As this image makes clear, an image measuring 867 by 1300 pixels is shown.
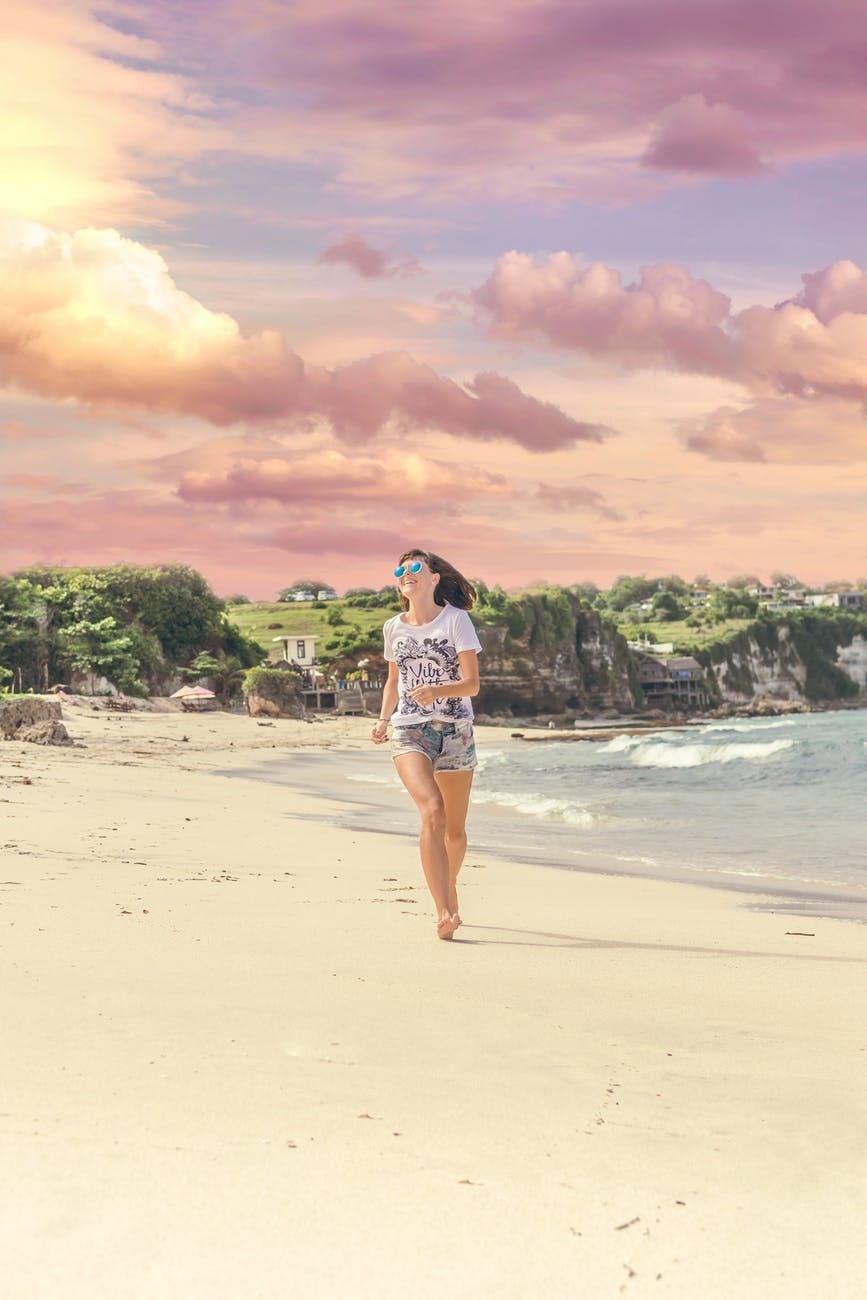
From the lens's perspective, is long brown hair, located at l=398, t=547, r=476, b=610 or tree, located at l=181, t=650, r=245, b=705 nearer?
long brown hair, located at l=398, t=547, r=476, b=610

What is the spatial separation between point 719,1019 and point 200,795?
575 inches

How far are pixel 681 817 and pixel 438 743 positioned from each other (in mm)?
12111

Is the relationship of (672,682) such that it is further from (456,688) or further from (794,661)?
(456,688)

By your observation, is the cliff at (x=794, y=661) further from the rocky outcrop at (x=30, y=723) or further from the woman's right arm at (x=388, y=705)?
the woman's right arm at (x=388, y=705)

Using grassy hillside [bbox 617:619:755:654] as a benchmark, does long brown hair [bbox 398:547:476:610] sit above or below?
below

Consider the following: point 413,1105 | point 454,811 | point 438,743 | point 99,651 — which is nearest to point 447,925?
point 454,811

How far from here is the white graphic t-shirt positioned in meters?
6.09

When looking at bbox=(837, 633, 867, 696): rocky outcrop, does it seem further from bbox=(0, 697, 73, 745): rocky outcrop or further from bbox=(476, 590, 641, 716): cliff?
bbox=(0, 697, 73, 745): rocky outcrop

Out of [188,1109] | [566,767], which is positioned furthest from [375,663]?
[188,1109]

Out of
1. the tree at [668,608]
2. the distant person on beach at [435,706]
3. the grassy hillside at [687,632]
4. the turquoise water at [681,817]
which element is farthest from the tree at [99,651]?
the tree at [668,608]

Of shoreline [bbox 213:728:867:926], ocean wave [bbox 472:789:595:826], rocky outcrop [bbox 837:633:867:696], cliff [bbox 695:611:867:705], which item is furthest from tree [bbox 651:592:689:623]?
shoreline [bbox 213:728:867:926]

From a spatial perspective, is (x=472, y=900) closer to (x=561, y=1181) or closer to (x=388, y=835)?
(x=561, y=1181)

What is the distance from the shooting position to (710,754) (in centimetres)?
3772

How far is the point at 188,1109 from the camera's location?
291 cm
